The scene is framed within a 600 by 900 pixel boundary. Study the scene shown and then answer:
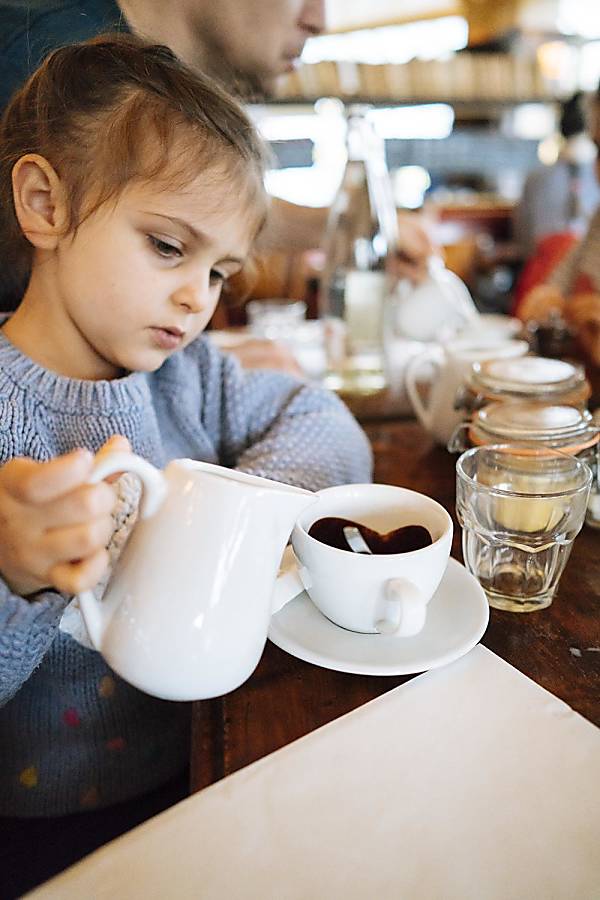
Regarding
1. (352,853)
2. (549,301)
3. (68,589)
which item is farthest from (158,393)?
(549,301)

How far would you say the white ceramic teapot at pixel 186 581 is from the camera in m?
0.40

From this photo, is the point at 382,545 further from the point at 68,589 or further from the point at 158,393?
the point at 158,393

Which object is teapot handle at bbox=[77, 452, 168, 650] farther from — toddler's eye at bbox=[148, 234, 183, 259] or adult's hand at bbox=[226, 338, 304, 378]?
adult's hand at bbox=[226, 338, 304, 378]

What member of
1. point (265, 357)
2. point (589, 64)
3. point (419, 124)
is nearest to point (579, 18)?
point (589, 64)

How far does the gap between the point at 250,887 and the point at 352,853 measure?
52 mm

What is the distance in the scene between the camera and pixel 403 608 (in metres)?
0.44

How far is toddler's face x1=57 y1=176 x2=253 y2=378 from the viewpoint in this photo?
2.05ft

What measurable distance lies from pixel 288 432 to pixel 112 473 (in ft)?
1.21

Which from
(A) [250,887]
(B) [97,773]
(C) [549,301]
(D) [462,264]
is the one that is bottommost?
(D) [462,264]

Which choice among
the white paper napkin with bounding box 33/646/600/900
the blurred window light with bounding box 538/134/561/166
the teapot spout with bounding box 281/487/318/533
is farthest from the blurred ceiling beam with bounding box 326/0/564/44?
the white paper napkin with bounding box 33/646/600/900

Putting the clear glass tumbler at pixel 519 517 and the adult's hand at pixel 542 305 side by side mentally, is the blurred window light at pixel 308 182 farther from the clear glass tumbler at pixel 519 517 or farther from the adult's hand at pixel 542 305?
the clear glass tumbler at pixel 519 517

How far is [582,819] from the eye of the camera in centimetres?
36

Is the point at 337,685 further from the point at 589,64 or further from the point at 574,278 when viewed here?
the point at 589,64

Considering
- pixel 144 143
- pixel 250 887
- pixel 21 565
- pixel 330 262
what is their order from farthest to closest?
1. pixel 330 262
2. pixel 144 143
3. pixel 21 565
4. pixel 250 887
